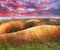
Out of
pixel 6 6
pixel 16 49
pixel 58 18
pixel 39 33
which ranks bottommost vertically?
pixel 16 49

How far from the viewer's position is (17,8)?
1464 mm

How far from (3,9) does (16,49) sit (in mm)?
364

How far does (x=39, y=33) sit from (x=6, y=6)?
369 mm

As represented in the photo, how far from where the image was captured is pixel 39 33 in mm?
1421

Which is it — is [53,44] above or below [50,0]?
below

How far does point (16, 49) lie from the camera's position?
1386 millimetres

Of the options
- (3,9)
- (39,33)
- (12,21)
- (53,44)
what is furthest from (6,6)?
(53,44)

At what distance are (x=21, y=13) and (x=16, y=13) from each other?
0.14 ft

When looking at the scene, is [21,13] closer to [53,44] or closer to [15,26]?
[15,26]

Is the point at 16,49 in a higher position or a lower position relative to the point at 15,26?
lower

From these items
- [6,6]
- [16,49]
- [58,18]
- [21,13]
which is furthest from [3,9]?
[58,18]

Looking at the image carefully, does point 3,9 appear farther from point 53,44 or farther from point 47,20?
point 53,44

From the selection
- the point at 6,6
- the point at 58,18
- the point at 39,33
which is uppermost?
the point at 6,6

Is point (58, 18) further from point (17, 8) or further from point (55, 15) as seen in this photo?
point (17, 8)
